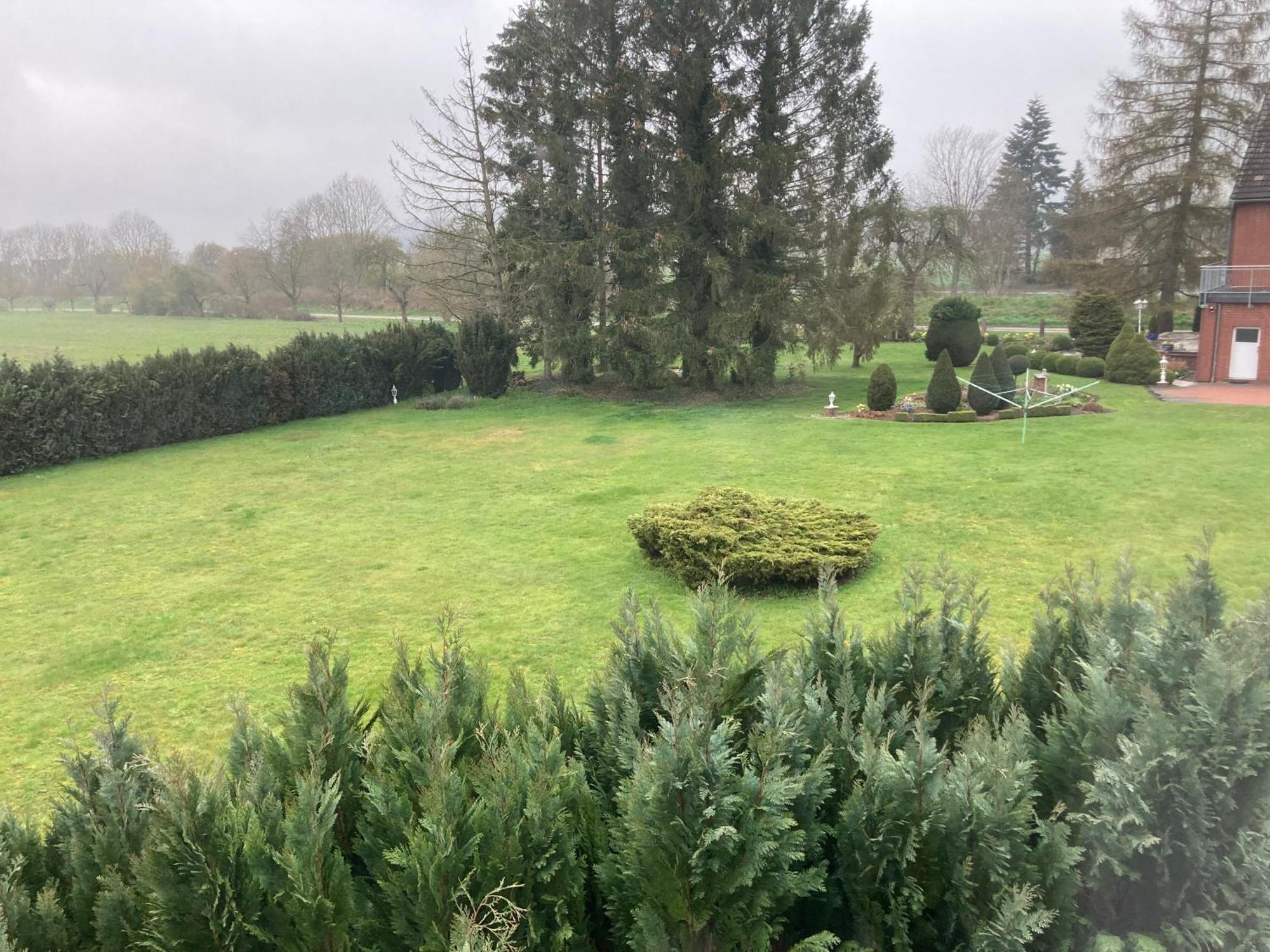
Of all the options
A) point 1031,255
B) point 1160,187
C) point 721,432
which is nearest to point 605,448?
point 721,432

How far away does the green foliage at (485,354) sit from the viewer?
73.8 ft

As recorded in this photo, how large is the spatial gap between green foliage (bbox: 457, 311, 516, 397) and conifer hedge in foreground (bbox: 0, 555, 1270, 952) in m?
20.4

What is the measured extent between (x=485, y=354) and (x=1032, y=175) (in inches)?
1948

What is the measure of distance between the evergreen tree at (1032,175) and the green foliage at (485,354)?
4463 centimetres

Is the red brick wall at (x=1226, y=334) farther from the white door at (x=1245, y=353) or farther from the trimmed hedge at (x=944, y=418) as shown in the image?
the trimmed hedge at (x=944, y=418)

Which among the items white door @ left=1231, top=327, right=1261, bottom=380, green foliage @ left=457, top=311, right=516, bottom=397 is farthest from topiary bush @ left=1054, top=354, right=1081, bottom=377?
green foliage @ left=457, top=311, right=516, bottom=397

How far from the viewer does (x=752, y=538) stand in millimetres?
8414

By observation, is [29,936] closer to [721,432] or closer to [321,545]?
[321,545]

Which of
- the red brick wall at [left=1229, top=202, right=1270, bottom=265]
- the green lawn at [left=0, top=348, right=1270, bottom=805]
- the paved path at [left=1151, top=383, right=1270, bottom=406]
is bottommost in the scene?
the green lawn at [left=0, top=348, right=1270, bottom=805]

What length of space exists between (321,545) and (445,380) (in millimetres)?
14782

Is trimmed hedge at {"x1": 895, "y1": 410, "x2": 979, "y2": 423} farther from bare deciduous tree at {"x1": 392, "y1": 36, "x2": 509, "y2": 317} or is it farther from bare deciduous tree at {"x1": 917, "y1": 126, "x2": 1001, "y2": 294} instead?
bare deciduous tree at {"x1": 917, "y1": 126, "x2": 1001, "y2": 294}

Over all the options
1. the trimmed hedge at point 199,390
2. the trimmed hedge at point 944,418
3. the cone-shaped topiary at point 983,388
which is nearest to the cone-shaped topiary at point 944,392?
the trimmed hedge at point 944,418

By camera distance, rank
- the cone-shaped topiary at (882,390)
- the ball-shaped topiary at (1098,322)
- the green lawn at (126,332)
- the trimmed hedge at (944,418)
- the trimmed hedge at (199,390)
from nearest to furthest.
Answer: the trimmed hedge at (199,390)
the trimmed hedge at (944,418)
the cone-shaped topiary at (882,390)
the green lawn at (126,332)
the ball-shaped topiary at (1098,322)

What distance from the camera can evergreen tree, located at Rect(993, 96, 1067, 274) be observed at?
54.1 meters
